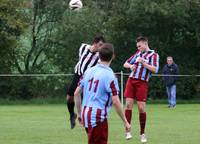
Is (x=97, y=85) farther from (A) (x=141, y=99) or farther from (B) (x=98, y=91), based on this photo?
(A) (x=141, y=99)

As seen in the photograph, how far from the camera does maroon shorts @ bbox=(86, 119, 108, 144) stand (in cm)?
790

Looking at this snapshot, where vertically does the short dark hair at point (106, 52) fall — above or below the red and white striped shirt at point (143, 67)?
above

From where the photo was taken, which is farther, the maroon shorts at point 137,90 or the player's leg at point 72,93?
the player's leg at point 72,93

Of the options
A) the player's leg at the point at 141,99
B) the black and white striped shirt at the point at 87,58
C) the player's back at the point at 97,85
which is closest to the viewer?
the player's back at the point at 97,85

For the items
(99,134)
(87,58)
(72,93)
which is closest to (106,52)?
(99,134)

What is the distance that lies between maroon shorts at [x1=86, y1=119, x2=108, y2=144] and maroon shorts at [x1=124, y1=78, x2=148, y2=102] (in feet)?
16.9

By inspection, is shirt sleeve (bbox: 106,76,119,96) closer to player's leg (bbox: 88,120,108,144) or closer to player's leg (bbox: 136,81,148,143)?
player's leg (bbox: 88,120,108,144)

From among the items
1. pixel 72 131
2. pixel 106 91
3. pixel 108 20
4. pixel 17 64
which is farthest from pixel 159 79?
pixel 106 91

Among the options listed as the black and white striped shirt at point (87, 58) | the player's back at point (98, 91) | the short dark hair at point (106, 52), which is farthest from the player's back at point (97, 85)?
the black and white striped shirt at point (87, 58)

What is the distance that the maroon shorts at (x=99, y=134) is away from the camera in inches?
311

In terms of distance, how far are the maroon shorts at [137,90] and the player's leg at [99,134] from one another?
16.9 ft

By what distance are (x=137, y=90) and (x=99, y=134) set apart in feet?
17.4

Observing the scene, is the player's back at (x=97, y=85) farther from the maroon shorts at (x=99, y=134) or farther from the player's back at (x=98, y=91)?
the maroon shorts at (x=99, y=134)

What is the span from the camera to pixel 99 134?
7902 mm
